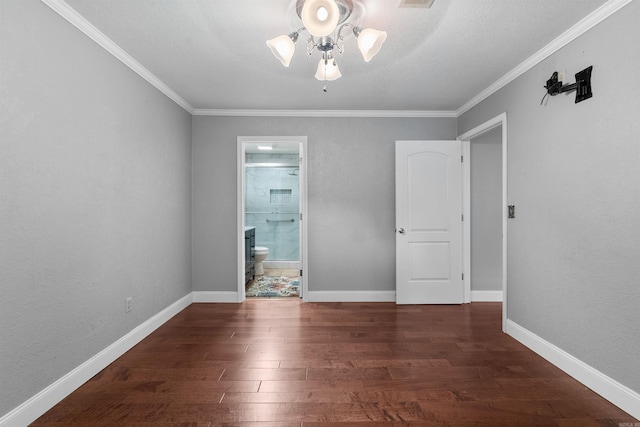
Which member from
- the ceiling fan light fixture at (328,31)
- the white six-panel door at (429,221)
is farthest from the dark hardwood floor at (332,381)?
the ceiling fan light fixture at (328,31)

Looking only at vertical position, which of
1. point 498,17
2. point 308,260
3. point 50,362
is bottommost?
point 50,362

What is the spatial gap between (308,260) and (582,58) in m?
3.15

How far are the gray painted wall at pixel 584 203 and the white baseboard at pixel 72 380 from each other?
3.41 m

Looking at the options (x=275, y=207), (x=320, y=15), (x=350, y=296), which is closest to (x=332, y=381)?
(x=350, y=296)

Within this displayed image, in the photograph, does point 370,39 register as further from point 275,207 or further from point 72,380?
point 275,207

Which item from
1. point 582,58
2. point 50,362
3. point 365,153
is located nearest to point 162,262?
point 50,362

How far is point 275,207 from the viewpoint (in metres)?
6.57

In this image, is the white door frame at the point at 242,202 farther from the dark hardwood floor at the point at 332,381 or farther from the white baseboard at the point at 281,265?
the white baseboard at the point at 281,265

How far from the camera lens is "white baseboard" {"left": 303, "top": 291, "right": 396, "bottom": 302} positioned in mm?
3879

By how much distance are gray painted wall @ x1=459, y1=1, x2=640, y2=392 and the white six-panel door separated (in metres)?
0.98

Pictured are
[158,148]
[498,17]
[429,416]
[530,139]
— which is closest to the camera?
[429,416]

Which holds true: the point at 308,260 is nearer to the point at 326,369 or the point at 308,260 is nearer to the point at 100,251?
the point at 326,369

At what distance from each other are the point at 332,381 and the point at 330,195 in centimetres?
230

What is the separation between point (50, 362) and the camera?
180 cm
